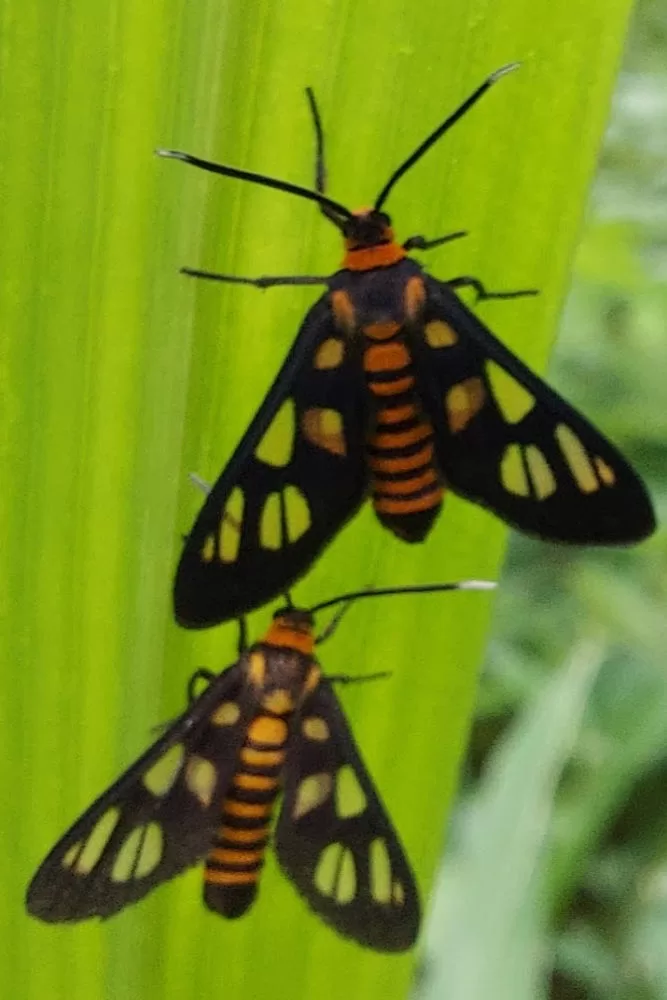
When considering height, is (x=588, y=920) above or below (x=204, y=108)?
below

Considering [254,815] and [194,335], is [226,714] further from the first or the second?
[194,335]

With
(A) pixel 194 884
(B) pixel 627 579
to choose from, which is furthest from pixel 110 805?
(B) pixel 627 579

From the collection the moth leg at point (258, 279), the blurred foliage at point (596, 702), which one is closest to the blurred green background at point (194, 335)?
the moth leg at point (258, 279)

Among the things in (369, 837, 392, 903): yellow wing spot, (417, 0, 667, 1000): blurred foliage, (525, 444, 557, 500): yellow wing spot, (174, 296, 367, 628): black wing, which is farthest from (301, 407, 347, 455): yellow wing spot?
(417, 0, 667, 1000): blurred foliage

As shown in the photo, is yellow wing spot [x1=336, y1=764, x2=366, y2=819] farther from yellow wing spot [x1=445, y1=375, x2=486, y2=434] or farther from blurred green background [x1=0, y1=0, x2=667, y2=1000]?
yellow wing spot [x1=445, y1=375, x2=486, y2=434]

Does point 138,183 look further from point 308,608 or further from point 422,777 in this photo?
point 422,777
